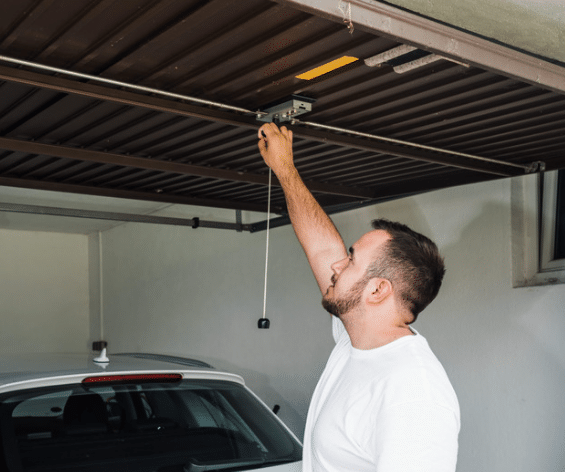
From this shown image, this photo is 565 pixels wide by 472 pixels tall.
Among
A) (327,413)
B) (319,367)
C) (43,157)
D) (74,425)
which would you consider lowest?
(319,367)

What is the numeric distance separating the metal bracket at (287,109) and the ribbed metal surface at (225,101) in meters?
0.05

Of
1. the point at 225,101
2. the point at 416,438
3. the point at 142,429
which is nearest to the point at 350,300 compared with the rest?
the point at 416,438

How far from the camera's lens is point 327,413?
2107 mm

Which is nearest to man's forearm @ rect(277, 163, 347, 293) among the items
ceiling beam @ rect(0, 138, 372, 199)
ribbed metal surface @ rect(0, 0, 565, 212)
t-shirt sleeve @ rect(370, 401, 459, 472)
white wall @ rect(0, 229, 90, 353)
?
ribbed metal surface @ rect(0, 0, 565, 212)

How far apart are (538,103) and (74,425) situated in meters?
2.94

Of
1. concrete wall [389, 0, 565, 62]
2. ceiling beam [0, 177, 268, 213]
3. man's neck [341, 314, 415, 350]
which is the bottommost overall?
man's neck [341, 314, 415, 350]

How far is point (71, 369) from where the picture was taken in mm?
3182

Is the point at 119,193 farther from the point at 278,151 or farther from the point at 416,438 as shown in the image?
the point at 416,438

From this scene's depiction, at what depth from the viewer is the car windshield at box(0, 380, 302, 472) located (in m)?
2.86

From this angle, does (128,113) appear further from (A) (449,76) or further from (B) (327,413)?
(B) (327,413)

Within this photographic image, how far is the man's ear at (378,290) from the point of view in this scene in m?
2.24

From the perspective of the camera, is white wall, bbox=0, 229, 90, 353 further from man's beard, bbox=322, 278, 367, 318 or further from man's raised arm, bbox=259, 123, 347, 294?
man's beard, bbox=322, 278, 367, 318

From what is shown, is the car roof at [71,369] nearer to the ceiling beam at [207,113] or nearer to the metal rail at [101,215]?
the ceiling beam at [207,113]

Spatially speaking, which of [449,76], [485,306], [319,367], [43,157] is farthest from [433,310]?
[43,157]
